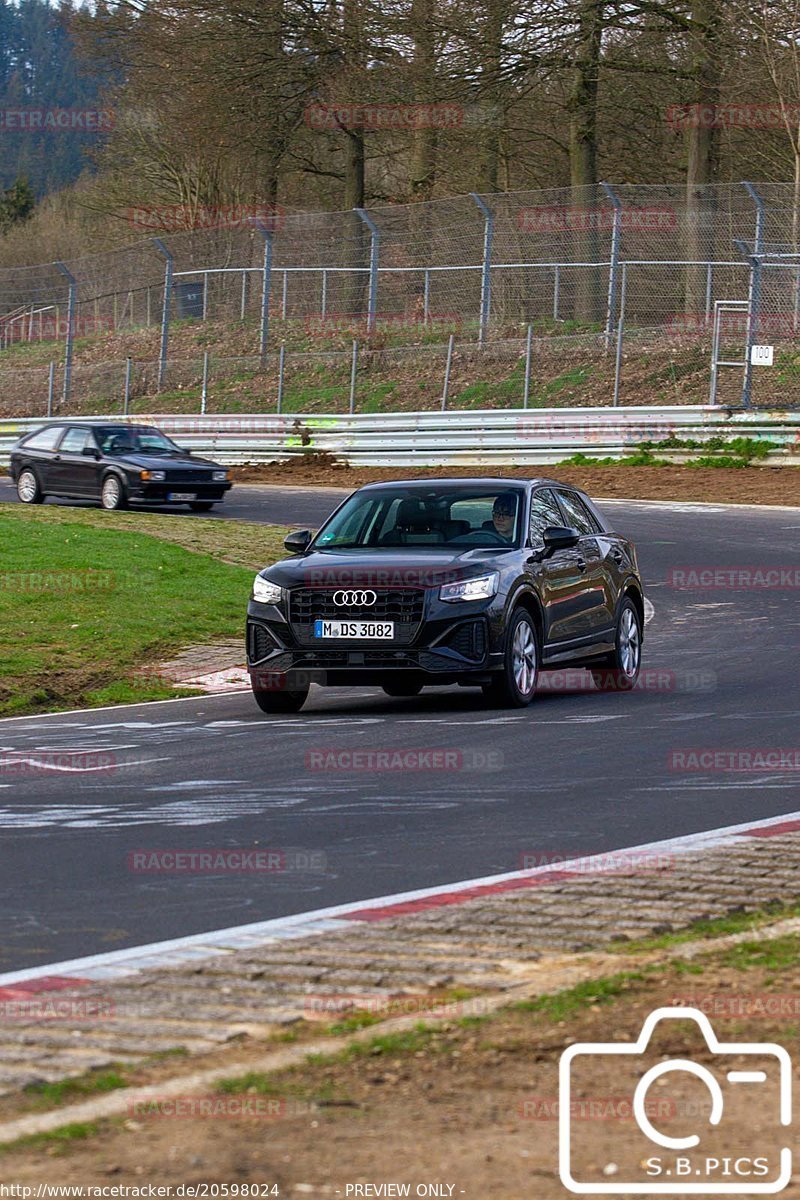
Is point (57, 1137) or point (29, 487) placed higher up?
point (57, 1137)

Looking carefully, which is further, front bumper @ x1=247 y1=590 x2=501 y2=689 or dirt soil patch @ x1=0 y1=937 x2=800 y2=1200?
front bumper @ x1=247 y1=590 x2=501 y2=689

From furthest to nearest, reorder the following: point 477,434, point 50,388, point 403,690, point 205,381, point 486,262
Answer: point 50,388 → point 205,381 → point 486,262 → point 477,434 → point 403,690

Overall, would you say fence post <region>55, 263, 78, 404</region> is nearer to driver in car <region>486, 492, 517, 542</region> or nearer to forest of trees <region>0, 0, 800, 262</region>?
forest of trees <region>0, 0, 800, 262</region>

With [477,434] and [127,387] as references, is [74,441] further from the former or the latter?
[127,387]

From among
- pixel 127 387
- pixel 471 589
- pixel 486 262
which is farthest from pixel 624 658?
pixel 127 387

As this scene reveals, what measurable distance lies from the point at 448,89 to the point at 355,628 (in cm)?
3063

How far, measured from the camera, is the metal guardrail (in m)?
32.3

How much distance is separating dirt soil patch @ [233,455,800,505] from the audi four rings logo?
51.8 ft

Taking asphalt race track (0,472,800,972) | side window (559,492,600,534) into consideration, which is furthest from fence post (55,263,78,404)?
side window (559,492,600,534)

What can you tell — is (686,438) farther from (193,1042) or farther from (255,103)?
(193,1042)

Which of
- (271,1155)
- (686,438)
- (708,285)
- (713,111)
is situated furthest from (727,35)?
(271,1155)

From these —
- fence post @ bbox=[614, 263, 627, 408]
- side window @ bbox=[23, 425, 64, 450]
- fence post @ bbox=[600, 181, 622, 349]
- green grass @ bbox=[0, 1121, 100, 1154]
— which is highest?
fence post @ bbox=[600, 181, 622, 349]

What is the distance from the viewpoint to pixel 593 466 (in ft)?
109

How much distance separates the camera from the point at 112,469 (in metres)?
29.9
